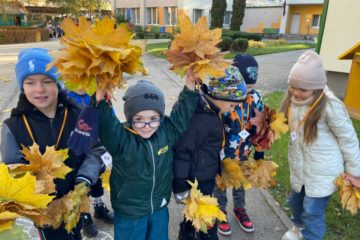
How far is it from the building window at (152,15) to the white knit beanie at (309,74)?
3746 centimetres

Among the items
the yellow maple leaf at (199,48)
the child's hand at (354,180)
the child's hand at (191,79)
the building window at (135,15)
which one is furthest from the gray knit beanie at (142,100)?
the building window at (135,15)

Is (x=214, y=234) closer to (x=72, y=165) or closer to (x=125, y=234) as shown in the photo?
(x=125, y=234)

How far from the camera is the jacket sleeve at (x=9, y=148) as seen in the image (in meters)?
2.03

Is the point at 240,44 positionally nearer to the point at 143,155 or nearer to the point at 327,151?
the point at 327,151

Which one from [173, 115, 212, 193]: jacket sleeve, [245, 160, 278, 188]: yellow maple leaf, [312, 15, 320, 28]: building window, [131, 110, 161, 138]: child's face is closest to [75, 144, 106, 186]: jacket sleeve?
[131, 110, 161, 138]: child's face

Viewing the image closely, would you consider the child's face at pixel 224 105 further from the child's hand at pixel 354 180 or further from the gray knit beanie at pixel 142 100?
the child's hand at pixel 354 180

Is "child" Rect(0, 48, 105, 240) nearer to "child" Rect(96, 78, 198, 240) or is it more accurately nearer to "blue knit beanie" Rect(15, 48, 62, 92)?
"blue knit beanie" Rect(15, 48, 62, 92)

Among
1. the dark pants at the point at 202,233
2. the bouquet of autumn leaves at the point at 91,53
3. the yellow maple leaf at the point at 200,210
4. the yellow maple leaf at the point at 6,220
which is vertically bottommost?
the dark pants at the point at 202,233

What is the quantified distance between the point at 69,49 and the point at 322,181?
7.43 feet

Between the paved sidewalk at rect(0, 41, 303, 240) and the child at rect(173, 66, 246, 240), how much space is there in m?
0.63

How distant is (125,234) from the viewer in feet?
7.56

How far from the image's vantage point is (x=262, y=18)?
37781 mm

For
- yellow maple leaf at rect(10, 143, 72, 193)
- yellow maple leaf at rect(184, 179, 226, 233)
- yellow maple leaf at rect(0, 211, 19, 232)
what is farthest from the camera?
yellow maple leaf at rect(184, 179, 226, 233)

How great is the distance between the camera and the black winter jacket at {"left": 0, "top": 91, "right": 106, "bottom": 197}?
2.05 metres
